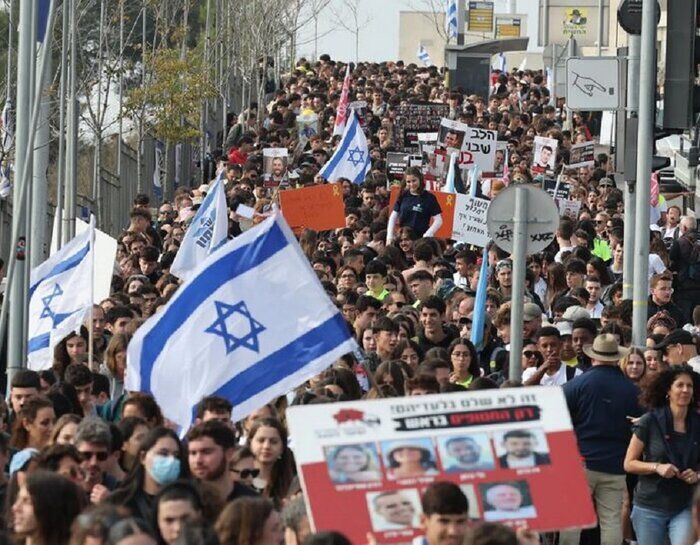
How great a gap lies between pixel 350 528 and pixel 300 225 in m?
16.3

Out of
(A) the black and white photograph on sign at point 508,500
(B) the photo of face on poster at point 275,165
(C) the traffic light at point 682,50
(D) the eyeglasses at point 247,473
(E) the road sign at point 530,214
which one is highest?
(C) the traffic light at point 682,50

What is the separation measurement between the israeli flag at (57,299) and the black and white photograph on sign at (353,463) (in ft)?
23.0

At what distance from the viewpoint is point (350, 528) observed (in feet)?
28.6

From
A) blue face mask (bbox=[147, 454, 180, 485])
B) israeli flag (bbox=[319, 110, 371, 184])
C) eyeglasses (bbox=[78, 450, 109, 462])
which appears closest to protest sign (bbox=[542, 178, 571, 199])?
israeli flag (bbox=[319, 110, 371, 184])

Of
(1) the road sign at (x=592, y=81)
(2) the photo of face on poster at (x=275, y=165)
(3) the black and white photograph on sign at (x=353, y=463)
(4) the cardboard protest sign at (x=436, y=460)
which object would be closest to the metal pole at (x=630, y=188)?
(1) the road sign at (x=592, y=81)

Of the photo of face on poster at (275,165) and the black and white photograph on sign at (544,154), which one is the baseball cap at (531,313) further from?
the photo of face on poster at (275,165)

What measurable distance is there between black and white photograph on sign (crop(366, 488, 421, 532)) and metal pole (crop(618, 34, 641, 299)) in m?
9.37

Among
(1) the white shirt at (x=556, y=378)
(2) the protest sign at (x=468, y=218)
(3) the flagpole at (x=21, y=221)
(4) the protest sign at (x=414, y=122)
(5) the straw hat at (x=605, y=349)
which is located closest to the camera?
(5) the straw hat at (x=605, y=349)

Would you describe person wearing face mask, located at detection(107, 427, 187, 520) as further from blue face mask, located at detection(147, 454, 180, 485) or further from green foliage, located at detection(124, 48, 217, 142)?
green foliage, located at detection(124, 48, 217, 142)

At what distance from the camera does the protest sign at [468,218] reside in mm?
23438

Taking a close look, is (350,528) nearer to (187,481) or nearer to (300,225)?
(187,481)

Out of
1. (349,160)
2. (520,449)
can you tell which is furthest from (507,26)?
(520,449)

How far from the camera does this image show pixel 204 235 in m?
19.9

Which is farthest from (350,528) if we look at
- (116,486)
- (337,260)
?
(337,260)
